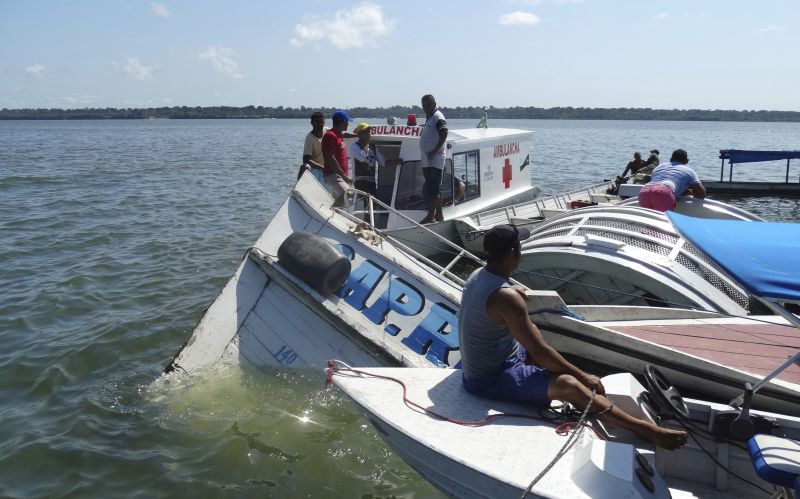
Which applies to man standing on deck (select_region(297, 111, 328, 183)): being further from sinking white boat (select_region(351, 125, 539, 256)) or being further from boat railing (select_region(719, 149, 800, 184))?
boat railing (select_region(719, 149, 800, 184))

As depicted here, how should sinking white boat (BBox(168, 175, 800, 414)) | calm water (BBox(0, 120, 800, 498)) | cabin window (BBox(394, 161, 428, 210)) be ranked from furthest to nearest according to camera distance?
cabin window (BBox(394, 161, 428, 210)) < sinking white boat (BBox(168, 175, 800, 414)) < calm water (BBox(0, 120, 800, 498))

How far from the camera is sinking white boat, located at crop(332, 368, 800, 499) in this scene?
3.36 metres

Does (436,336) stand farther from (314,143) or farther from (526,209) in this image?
(526,209)

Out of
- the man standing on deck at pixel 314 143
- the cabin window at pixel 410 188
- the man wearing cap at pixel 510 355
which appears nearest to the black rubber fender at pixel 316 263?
the man wearing cap at pixel 510 355

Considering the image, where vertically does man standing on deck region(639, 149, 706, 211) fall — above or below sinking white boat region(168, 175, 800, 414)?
above

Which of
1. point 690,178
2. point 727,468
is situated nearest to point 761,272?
point 727,468

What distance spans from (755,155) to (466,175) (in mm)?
16362

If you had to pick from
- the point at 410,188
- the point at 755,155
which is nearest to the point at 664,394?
the point at 410,188

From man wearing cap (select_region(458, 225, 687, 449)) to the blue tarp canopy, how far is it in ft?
3.42

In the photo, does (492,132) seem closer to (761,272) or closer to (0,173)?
(761,272)

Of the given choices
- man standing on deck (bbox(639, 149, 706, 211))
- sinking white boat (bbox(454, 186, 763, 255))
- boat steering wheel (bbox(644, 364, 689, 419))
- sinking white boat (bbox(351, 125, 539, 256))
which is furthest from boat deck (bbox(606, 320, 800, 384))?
sinking white boat (bbox(351, 125, 539, 256))

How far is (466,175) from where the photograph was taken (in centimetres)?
1348

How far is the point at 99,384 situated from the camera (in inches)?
277

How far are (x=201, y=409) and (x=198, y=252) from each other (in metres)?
7.85
